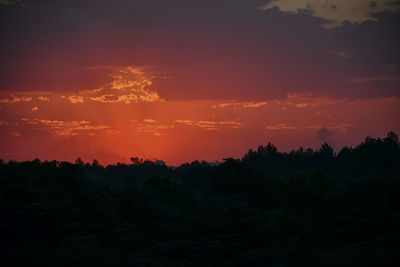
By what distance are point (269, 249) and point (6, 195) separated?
17566 millimetres

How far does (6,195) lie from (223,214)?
14300 mm

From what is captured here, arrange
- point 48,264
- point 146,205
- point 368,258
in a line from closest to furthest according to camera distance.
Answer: point 48,264 → point 368,258 → point 146,205

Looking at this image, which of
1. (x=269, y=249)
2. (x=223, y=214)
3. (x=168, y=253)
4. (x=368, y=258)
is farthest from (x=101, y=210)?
(x=368, y=258)

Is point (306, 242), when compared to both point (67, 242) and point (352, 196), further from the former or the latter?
point (67, 242)

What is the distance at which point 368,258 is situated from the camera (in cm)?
2903

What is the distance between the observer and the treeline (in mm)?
30281

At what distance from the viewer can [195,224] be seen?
1340 inches

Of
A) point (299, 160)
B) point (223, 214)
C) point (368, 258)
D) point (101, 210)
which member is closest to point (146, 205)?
point (101, 210)

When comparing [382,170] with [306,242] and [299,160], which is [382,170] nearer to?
[299,160]

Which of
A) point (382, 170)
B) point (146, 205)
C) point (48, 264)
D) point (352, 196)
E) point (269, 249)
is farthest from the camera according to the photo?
point (382, 170)

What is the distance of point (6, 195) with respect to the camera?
33375mm

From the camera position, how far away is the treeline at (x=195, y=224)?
99.3 feet

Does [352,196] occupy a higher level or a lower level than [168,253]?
higher

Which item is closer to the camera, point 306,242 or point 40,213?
point 40,213
